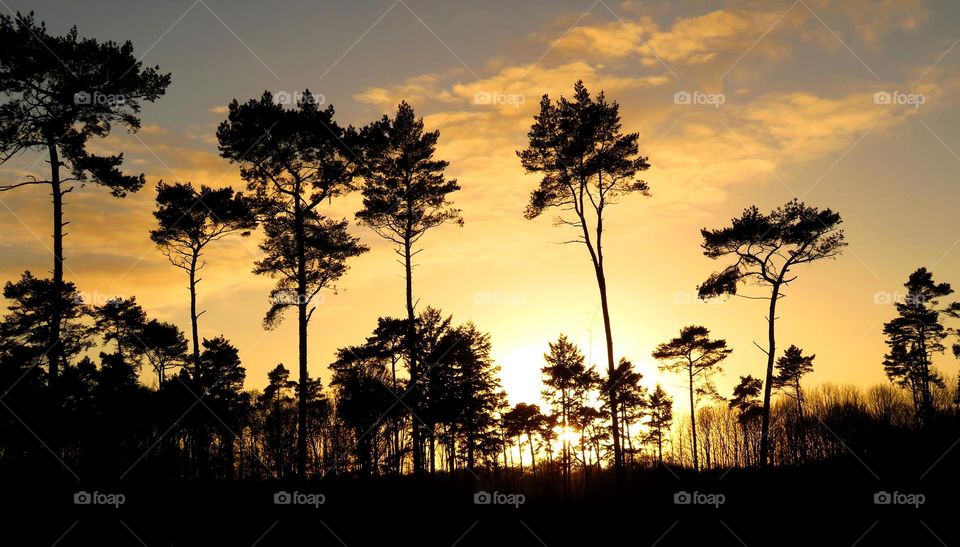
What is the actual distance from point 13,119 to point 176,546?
542 inches

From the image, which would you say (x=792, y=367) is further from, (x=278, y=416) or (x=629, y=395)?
(x=278, y=416)

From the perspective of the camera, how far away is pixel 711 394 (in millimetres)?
48344

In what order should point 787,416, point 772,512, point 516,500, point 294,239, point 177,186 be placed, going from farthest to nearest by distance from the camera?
point 787,416
point 177,186
point 294,239
point 516,500
point 772,512

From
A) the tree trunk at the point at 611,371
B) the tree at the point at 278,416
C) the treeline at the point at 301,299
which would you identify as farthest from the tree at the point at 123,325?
the tree trunk at the point at 611,371

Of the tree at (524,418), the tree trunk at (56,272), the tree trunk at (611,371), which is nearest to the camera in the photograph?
the tree trunk at (56,272)

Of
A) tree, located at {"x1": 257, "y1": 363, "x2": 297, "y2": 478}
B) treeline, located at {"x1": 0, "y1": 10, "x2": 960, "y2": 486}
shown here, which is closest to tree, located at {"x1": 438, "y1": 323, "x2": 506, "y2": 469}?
treeline, located at {"x1": 0, "y1": 10, "x2": 960, "y2": 486}

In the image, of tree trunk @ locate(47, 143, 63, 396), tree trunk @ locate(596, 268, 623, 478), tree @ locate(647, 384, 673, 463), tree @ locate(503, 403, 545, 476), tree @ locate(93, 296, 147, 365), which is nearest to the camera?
tree trunk @ locate(47, 143, 63, 396)

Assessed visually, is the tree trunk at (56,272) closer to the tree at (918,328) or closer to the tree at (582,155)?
the tree at (582,155)

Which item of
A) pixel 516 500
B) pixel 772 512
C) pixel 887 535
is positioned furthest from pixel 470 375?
pixel 887 535

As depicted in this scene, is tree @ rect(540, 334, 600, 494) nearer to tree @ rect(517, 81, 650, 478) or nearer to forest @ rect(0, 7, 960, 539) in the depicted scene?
forest @ rect(0, 7, 960, 539)

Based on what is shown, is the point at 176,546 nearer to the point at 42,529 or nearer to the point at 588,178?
the point at 42,529

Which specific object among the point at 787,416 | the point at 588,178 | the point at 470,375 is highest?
the point at 588,178

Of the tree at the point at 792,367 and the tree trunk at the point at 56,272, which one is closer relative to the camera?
the tree trunk at the point at 56,272

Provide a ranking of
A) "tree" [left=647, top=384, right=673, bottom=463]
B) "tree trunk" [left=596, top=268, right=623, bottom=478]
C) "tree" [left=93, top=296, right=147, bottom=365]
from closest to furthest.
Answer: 1. "tree trunk" [left=596, top=268, right=623, bottom=478]
2. "tree" [left=93, top=296, right=147, bottom=365]
3. "tree" [left=647, top=384, right=673, bottom=463]
